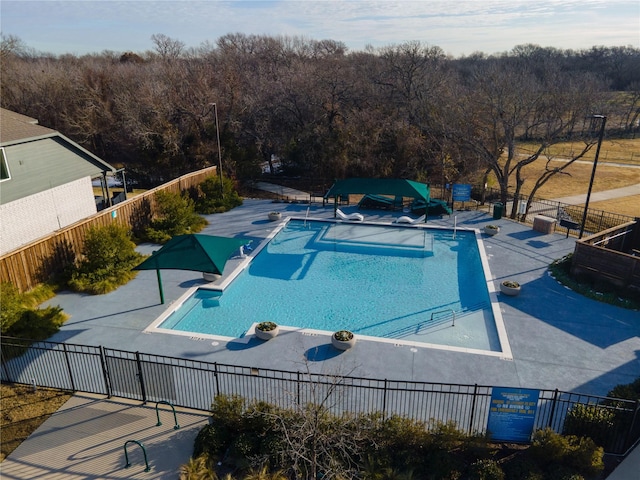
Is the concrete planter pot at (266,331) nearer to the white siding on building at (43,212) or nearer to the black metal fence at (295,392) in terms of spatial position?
the black metal fence at (295,392)

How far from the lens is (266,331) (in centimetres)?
1500

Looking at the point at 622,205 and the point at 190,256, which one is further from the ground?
the point at 190,256

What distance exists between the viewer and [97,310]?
16906mm

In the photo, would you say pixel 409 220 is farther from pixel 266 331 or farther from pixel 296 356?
pixel 296 356

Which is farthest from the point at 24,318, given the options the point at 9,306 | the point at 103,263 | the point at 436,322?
the point at 436,322

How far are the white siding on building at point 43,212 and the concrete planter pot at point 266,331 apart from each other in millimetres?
11462

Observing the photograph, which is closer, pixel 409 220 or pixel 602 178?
pixel 409 220

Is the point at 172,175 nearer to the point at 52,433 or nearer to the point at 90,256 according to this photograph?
the point at 90,256

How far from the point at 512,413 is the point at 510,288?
9004mm

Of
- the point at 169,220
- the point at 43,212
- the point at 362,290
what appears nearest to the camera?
the point at 362,290

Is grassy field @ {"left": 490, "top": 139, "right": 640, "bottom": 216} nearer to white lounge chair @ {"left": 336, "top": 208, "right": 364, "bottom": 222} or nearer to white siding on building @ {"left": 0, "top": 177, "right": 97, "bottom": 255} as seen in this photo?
white lounge chair @ {"left": 336, "top": 208, "right": 364, "bottom": 222}

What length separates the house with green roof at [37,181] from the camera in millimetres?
18469

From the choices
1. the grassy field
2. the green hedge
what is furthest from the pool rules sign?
the grassy field

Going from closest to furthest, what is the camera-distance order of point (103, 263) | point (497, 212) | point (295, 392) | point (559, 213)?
point (295, 392), point (103, 263), point (497, 212), point (559, 213)
